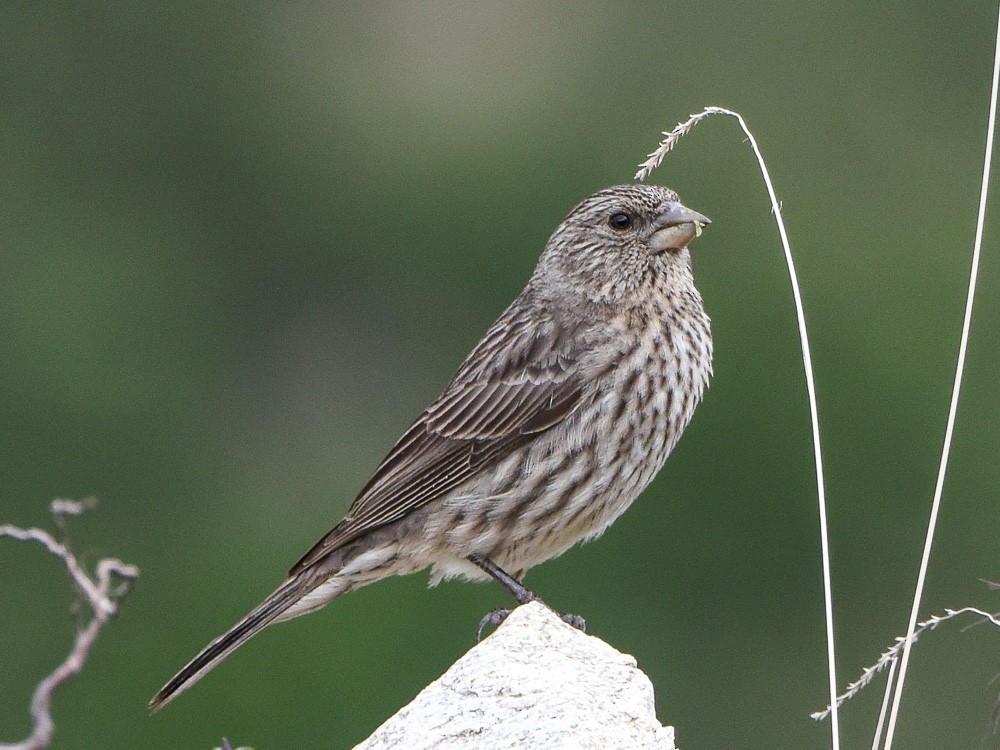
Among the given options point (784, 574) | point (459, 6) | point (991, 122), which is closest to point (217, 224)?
point (459, 6)

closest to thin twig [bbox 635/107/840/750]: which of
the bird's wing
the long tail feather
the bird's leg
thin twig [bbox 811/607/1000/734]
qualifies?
thin twig [bbox 811/607/1000/734]

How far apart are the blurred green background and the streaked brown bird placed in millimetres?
3651

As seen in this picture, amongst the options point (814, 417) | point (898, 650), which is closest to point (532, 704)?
point (898, 650)

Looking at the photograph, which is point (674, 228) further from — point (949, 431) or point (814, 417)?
point (949, 431)

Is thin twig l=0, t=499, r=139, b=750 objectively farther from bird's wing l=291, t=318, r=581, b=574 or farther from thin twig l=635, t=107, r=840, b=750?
bird's wing l=291, t=318, r=581, b=574

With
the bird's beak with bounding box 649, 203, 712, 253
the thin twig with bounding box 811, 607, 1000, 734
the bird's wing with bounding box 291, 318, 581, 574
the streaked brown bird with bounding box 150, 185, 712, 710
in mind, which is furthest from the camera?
the bird's beak with bounding box 649, 203, 712, 253

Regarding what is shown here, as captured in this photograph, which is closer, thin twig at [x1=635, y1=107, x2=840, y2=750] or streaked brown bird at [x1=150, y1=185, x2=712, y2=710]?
thin twig at [x1=635, y1=107, x2=840, y2=750]

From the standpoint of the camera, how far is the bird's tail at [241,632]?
20.1ft

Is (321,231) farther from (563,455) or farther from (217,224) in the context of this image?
(563,455)

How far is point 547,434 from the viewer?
659cm

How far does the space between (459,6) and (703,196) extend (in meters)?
3.96

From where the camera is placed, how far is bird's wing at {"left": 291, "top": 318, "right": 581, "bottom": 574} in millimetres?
6617

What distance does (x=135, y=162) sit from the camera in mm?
14539

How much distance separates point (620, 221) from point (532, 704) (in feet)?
8.43
